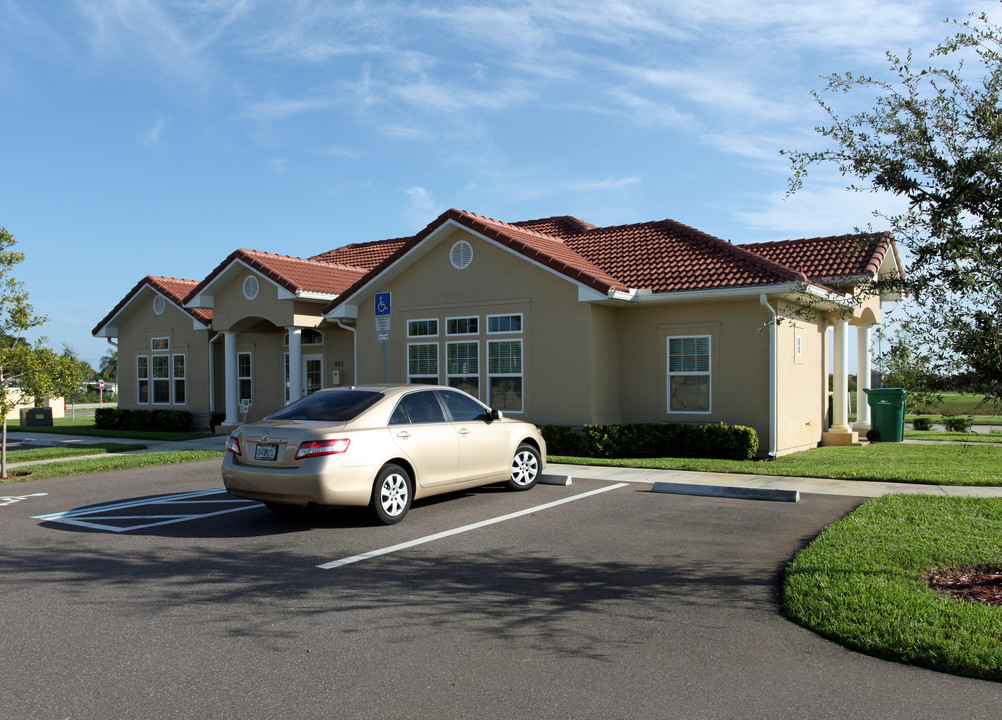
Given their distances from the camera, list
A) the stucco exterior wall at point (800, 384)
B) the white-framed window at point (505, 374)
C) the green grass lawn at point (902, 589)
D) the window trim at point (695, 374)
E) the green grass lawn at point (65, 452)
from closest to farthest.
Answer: the green grass lawn at point (902, 589)
the stucco exterior wall at point (800, 384)
the window trim at point (695, 374)
the green grass lawn at point (65, 452)
the white-framed window at point (505, 374)

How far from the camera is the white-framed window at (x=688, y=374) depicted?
54.0 ft

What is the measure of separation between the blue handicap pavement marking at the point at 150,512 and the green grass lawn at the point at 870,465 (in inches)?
250

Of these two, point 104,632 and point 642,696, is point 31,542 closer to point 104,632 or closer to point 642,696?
point 104,632

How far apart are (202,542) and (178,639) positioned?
3125 millimetres

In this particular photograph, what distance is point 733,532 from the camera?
8.84m

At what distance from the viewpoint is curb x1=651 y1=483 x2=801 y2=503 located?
10.8 metres

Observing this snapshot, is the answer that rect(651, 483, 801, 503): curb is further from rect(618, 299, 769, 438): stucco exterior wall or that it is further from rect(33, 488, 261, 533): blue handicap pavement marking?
rect(33, 488, 261, 533): blue handicap pavement marking

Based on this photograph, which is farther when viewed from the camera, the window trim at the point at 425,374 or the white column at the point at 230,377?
the white column at the point at 230,377

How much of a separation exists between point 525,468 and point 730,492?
280 centimetres

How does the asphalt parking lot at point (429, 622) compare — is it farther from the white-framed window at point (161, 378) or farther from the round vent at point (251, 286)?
the white-framed window at point (161, 378)

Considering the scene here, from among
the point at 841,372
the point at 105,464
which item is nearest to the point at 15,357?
the point at 105,464

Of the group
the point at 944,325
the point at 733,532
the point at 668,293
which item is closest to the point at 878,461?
the point at 668,293

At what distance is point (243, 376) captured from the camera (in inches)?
974

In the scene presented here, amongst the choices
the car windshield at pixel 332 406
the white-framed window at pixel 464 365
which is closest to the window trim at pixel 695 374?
the white-framed window at pixel 464 365
